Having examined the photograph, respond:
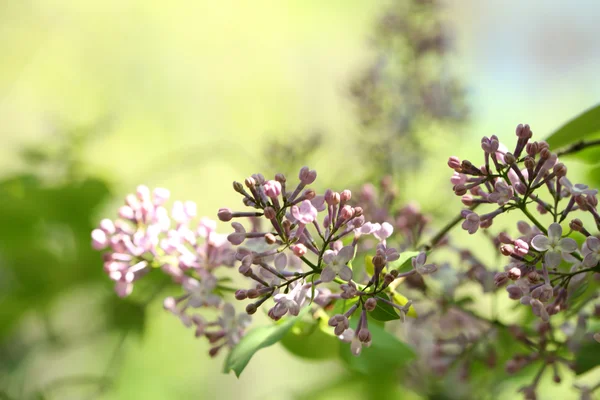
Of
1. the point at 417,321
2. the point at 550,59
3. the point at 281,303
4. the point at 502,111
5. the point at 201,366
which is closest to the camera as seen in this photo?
the point at 281,303

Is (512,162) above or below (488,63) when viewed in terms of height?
below

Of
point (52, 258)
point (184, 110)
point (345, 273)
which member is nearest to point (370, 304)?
point (345, 273)

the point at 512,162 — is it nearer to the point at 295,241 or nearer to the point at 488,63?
the point at 295,241

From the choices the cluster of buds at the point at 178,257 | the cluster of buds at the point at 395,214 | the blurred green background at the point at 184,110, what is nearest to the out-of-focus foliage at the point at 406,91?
Answer: the blurred green background at the point at 184,110

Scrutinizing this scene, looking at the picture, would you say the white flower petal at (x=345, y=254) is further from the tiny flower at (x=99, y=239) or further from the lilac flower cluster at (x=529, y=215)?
the tiny flower at (x=99, y=239)

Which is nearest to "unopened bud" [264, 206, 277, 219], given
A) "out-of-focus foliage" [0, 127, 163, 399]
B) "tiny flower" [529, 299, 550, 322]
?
"tiny flower" [529, 299, 550, 322]

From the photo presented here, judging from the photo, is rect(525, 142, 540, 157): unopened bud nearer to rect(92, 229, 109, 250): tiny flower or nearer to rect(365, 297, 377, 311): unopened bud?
rect(365, 297, 377, 311): unopened bud

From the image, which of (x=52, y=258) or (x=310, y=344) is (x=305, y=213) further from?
(x=52, y=258)

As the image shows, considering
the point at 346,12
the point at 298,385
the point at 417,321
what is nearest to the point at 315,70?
the point at 346,12
